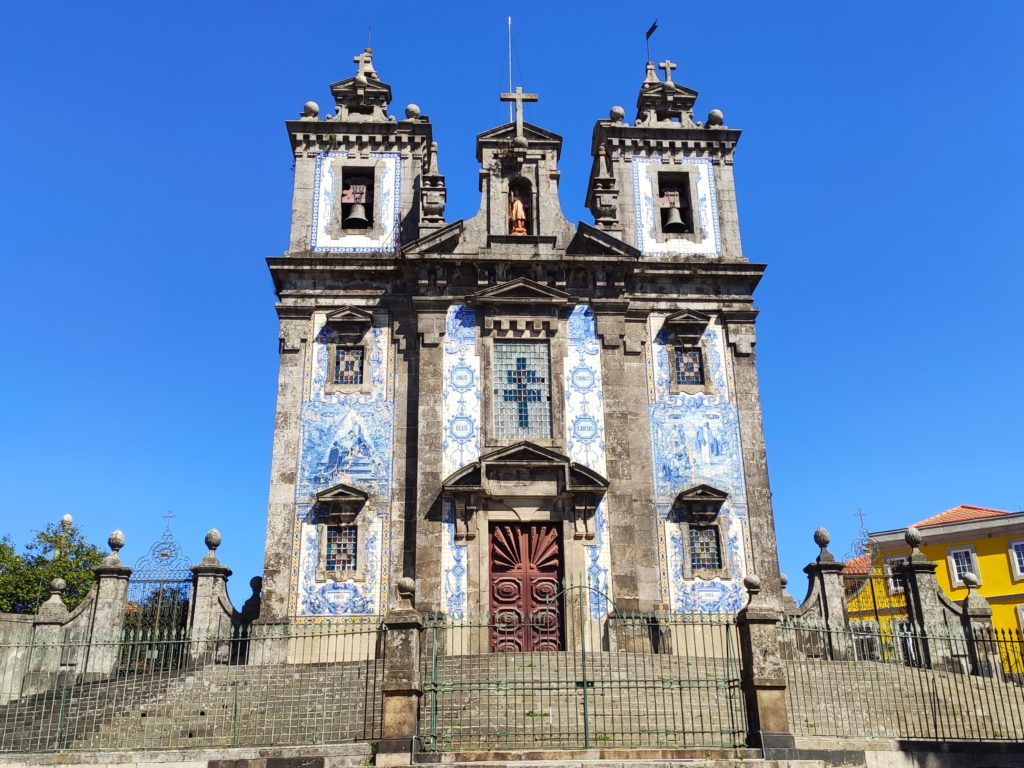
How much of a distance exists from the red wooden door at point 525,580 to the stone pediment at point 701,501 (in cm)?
276

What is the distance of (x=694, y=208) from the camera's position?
22.8 metres

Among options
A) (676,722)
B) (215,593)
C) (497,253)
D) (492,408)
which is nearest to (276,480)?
(215,593)

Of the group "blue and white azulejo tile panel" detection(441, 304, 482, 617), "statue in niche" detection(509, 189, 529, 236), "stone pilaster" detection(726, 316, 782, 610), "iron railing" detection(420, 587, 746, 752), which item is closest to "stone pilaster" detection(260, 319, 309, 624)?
"blue and white azulejo tile panel" detection(441, 304, 482, 617)

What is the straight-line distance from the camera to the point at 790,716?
13070 millimetres

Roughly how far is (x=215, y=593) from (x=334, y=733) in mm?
6871

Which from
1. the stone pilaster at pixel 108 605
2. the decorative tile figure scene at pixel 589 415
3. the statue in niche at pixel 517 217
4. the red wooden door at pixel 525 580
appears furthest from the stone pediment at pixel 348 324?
the stone pilaster at pixel 108 605

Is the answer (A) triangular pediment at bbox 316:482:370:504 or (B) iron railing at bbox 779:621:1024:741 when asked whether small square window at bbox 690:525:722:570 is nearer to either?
(B) iron railing at bbox 779:621:1024:741

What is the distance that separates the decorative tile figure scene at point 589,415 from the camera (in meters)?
18.8

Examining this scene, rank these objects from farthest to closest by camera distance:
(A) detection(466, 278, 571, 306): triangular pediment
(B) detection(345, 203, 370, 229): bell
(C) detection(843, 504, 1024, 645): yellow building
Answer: (C) detection(843, 504, 1024, 645): yellow building → (B) detection(345, 203, 370, 229): bell → (A) detection(466, 278, 571, 306): triangular pediment

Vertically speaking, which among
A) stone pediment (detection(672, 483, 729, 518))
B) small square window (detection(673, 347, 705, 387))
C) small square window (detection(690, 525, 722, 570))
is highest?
small square window (detection(673, 347, 705, 387))

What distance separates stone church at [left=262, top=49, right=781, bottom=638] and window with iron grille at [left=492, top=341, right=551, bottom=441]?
0.14 feet

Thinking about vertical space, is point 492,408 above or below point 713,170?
below

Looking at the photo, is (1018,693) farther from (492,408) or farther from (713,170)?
(713,170)

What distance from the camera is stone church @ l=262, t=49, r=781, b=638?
18922 mm
